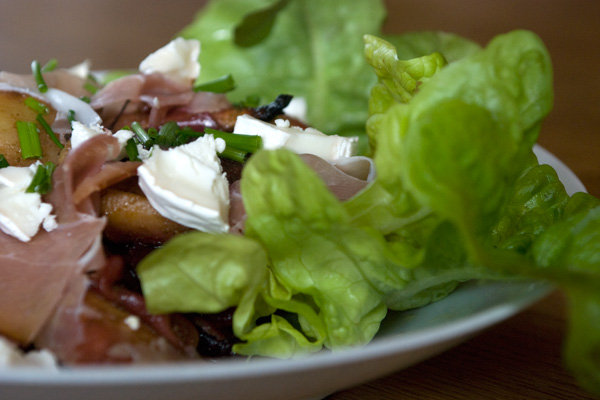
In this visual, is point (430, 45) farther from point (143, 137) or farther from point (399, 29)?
point (399, 29)

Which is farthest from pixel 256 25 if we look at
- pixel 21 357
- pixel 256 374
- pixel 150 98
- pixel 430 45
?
pixel 256 374

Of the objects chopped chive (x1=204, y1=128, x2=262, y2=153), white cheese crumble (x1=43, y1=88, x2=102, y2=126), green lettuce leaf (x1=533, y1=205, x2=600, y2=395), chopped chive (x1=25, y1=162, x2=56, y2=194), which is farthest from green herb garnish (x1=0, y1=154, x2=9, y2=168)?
green lettuce leaf (x1=533, y1=205, x2=600, y2=395)

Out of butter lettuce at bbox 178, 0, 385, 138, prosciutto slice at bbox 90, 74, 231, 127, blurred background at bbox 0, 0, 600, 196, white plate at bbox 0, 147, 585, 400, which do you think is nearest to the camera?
white plate at bbox 0, 147, 585, 400

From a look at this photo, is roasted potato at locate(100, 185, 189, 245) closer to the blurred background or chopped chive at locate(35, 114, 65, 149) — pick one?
chopped chive at locate(35, 114, 65, 149)

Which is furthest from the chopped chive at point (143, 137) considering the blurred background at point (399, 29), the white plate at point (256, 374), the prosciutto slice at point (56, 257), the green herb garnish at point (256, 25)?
the blurred background at point (399, 29)

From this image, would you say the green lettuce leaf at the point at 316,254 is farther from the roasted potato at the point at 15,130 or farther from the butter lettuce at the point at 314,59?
the butter lettuce at the point at 314,59

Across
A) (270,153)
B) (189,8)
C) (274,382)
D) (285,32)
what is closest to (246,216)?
(270,153)

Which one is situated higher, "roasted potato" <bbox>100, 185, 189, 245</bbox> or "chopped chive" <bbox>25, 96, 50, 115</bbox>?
"chopped chive" <bbox>25, 96, 50, 115</bbox>
